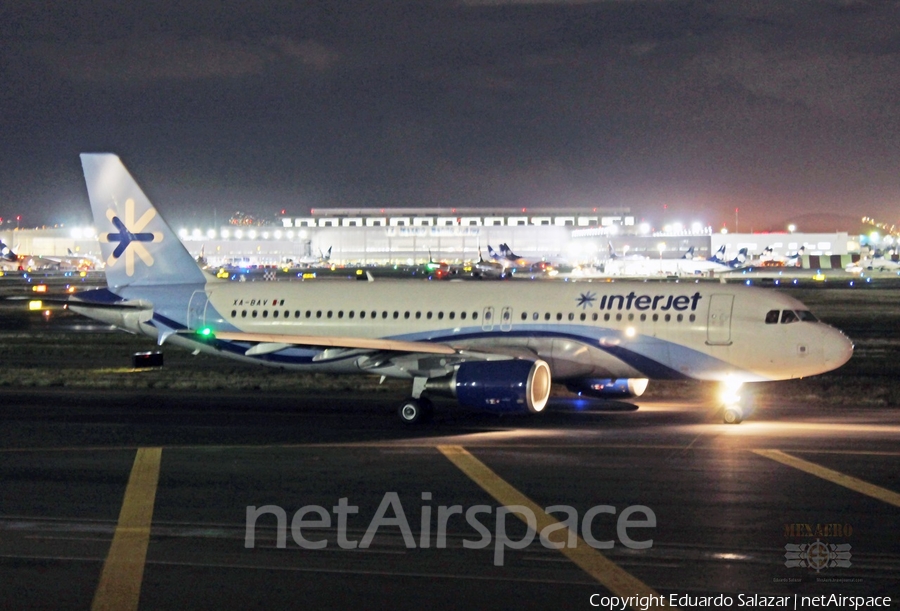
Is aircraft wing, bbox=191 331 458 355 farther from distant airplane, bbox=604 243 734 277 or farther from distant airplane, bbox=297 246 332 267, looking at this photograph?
distant airplane, bbox=297 246 332 267

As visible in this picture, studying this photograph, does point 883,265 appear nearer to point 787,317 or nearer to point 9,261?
point 787,317

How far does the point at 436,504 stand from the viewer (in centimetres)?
1614

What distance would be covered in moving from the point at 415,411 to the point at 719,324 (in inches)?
306

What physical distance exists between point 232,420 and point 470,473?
355 inches

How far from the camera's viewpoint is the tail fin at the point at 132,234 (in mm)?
31641

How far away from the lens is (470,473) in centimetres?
1855

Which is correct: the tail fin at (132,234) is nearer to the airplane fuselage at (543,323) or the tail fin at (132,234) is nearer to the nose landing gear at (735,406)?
the airplane fuselage at (543,323)

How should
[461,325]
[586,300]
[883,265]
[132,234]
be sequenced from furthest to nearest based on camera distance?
[883,265], [132,234], [461,325], [586,300]

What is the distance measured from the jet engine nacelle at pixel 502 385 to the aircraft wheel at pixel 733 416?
14.1ft

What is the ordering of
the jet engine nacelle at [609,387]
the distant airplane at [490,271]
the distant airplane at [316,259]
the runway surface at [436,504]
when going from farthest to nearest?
the distant airplane at [316,259]
the distant airplane at [490,271]
the jet engine nacelle at [609,387]
the runway surface at [436,504]

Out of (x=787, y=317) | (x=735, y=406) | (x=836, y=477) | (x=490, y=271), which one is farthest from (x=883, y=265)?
(x=836, y=477)

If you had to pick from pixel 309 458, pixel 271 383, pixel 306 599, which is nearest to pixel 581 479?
pixel 309 458

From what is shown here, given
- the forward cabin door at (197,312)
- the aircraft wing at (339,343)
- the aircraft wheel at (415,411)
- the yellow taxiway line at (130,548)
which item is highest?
the forward cabin door at (197,312)

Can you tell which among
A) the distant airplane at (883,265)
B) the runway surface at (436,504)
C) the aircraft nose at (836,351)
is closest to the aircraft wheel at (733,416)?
the runway surface at (436,504)
